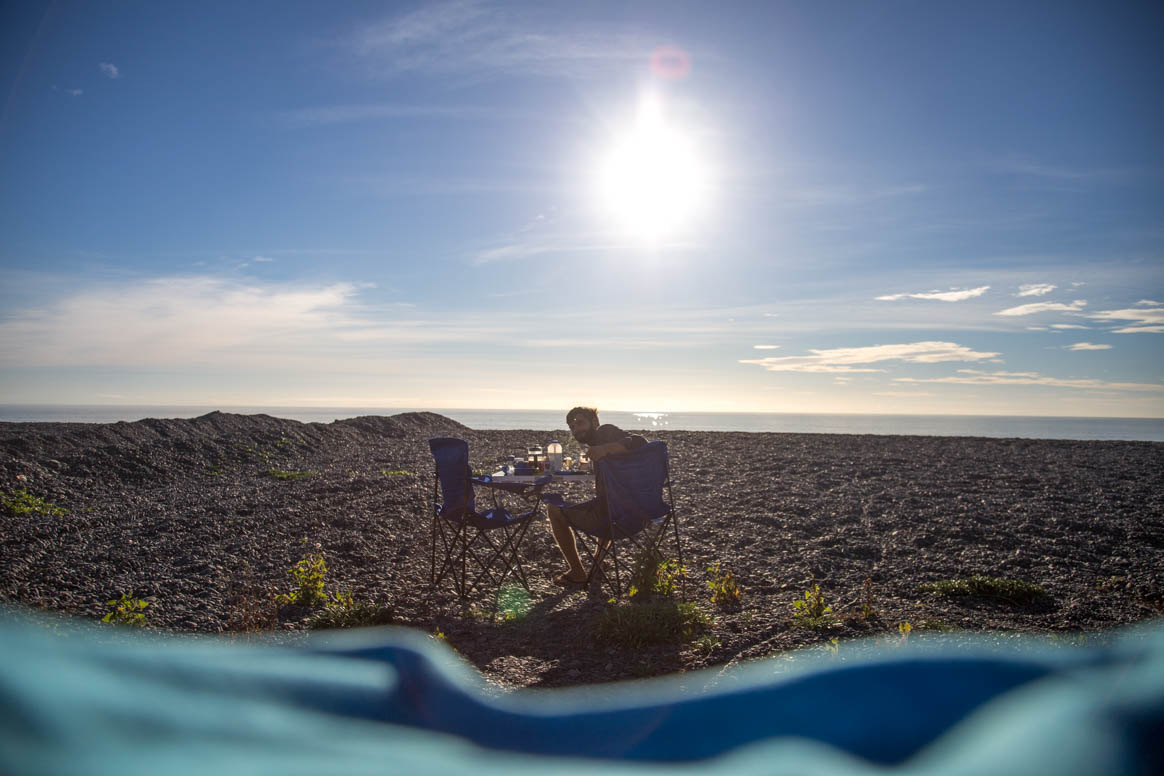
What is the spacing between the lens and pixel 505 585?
231 inches

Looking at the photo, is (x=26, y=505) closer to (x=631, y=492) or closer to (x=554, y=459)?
(x=554, y=459)

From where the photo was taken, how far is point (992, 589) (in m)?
5.15

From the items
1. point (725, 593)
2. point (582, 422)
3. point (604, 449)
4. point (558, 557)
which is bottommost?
point (558, 557)

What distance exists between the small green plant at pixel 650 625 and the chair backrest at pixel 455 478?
154 centimetres

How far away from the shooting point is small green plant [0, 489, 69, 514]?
8018 mm

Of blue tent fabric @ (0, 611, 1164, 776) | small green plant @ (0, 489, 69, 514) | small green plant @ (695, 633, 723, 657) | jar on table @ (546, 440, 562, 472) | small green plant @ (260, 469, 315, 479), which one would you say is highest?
jar on table @ (546, 440, 562, 472)

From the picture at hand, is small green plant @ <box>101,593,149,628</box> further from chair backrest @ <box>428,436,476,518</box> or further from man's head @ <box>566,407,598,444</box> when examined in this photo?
man's head @ <box>566,407,598,444</box>

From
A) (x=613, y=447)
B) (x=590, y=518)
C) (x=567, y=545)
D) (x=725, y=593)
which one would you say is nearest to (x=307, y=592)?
(x=567, y=545)

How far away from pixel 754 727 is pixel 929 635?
2.65 metres

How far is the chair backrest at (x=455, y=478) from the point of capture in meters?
5.52

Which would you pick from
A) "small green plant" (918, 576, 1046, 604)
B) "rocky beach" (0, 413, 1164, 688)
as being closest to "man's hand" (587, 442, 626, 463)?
"rocky beach" (0, 413, 1164, 688)

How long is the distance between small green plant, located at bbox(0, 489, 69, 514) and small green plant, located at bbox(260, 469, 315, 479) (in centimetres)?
313

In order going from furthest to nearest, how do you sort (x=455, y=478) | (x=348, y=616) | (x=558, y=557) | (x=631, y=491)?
(x=558, y=557) < (x=455, y=478) < (x=631, y=491) < (x=348, y=616)

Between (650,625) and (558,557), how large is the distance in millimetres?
2600
